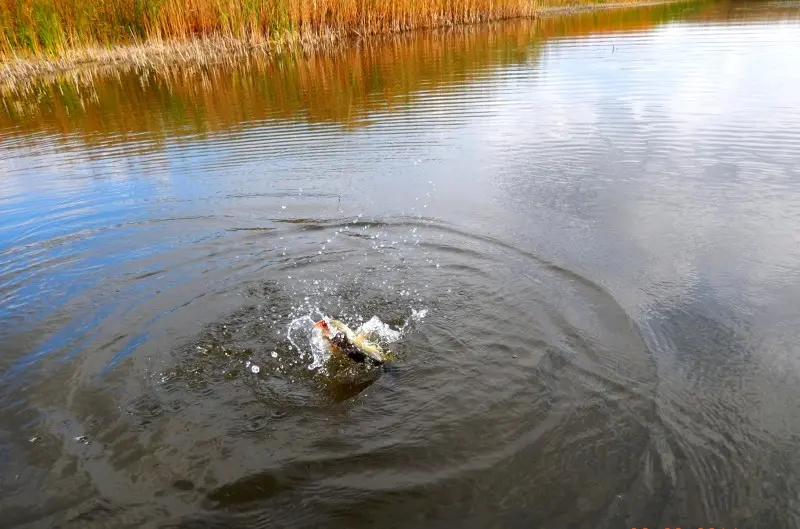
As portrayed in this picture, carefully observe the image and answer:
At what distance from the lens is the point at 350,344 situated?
12.5 feet

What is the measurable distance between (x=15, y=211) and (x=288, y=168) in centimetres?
371

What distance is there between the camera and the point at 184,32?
62.4 feet

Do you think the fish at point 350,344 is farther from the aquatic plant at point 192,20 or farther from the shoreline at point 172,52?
the aquatic plant at point 192,20

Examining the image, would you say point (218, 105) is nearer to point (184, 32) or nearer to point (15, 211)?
point (15, 211)

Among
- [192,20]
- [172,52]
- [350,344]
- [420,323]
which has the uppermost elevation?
[192,20]

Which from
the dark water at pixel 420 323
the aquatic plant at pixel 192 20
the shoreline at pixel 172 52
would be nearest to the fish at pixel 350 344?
the dark water at pixel 420 323

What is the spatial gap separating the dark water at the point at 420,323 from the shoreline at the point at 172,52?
9203 millimetres

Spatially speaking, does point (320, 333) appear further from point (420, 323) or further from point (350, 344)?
point (420, 323)

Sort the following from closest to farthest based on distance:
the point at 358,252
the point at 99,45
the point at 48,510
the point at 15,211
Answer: the point at 48,510
the point at 358,252
the point at 15,211
the point at 99,45

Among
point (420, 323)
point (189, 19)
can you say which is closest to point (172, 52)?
point (189, 19)

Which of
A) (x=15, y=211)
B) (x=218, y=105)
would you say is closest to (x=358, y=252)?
(x=15, y=211)

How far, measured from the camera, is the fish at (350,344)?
3.73 m

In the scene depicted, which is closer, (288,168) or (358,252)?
(358,252)

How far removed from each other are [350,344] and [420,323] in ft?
2.60
